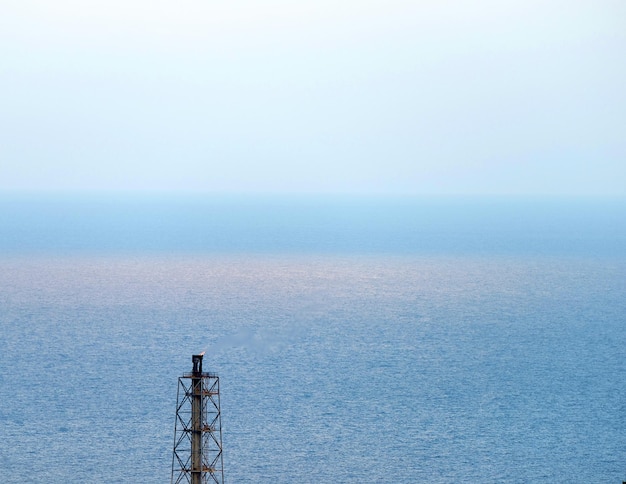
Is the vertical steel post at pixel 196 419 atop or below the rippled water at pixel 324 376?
atop

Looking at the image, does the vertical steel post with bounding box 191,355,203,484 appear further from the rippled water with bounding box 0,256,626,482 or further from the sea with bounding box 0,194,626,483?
the rippled water with bounding box 0,256,626,482

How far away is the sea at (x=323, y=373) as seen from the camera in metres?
55.9

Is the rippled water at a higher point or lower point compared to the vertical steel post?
lower

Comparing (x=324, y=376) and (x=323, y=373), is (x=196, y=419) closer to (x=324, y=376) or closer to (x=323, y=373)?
Answer: (x=324, y=376)

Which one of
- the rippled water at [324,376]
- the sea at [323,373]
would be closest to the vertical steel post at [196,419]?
the sea at [323,373]

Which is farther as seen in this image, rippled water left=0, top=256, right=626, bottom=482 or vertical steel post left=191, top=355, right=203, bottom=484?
rippled water left=0, top=256, right=626, bottom=482

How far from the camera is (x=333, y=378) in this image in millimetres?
75000

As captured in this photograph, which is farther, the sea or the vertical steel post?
the sea

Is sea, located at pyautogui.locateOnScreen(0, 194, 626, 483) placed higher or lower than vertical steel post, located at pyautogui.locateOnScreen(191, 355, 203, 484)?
lower

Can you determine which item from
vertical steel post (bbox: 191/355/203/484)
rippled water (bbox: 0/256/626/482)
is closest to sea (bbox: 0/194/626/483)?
rippled water (bbox: 0/256/626/482)

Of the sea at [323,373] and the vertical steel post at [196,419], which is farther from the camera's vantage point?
the sea at [323,373]

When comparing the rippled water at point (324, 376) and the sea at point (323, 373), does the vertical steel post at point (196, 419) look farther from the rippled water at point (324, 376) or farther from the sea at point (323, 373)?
the rippled water at point (324, 376)

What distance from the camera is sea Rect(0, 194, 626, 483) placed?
2202 inches

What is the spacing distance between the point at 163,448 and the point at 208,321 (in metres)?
43.0
